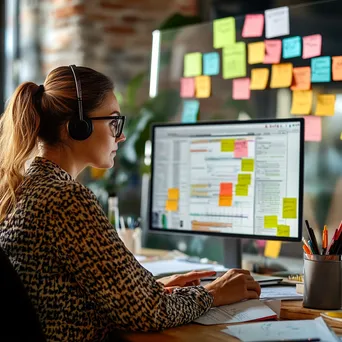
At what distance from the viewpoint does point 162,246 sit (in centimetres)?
300

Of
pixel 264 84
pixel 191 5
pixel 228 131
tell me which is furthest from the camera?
pixel 191 5

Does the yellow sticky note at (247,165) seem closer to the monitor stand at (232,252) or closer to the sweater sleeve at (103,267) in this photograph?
the monitor stand at (232,252)

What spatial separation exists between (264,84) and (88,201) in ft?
3.60

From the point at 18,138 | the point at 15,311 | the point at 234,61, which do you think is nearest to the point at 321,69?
the point at 234,61

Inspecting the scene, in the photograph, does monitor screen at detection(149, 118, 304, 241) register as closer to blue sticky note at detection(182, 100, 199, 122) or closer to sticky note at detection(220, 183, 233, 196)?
sticky note at detection(220, 183, 233, 196)

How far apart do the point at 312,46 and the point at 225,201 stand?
0.58 m

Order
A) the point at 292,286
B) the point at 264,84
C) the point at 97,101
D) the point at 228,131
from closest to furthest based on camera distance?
the point at 97,101 → the point at 292,286 → the point at 228,131 → the point at 264,84

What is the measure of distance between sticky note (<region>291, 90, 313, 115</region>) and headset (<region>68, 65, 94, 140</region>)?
0.85m

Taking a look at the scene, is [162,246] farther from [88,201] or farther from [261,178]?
[88,201]

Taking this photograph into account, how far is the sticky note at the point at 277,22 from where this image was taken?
2.25 m

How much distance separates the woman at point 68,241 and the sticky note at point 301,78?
821 mm

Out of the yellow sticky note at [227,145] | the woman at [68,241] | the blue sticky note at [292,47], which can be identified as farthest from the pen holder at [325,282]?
the blue sticky note at [292,47]

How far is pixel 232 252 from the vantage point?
209 centimetres

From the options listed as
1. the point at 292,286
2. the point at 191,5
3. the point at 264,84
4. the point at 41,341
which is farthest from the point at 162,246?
the point at 41,341
